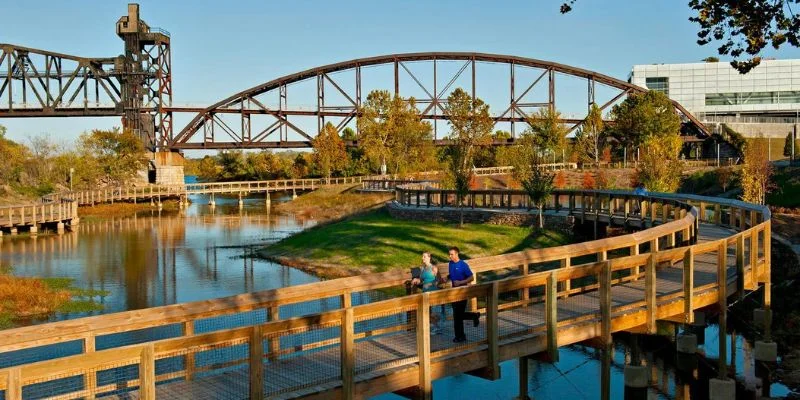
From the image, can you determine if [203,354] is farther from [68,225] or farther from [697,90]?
[697,90]

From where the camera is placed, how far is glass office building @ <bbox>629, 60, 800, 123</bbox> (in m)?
139

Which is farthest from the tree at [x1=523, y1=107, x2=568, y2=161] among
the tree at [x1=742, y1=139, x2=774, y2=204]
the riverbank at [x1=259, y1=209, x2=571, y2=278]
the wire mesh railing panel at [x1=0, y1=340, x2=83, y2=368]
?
the wire mesh railing panel at [x1=0, y1=340, x2=83, y2=368]

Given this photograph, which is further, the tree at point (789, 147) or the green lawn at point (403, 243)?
the tree at point (789, 147)

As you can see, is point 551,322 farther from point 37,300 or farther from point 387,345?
point 37,300

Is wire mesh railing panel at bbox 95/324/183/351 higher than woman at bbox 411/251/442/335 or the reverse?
the reverse

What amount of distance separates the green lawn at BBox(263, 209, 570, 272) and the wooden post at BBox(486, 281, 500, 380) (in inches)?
848

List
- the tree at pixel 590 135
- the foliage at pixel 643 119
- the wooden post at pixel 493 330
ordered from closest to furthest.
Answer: the wooden post at pixel 493 330 → the tree at pixel 590 135 → the foliage at pixel 643 119

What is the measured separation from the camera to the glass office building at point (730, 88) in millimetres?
138750

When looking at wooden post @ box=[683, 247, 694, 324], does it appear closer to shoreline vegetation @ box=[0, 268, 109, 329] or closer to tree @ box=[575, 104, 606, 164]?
shoreline vegetation @ box=[0, 268, 109, 329]

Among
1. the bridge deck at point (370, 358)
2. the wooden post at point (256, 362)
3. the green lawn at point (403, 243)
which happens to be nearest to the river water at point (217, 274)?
the bridge deck at point (370, 358)

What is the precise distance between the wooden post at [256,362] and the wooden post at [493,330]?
13.2 ft

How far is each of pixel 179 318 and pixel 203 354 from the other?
192cm

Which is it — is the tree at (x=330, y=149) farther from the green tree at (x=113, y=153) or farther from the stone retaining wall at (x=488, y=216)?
the stone retaining wall at (x=488, y=216)

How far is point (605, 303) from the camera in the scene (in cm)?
1417
